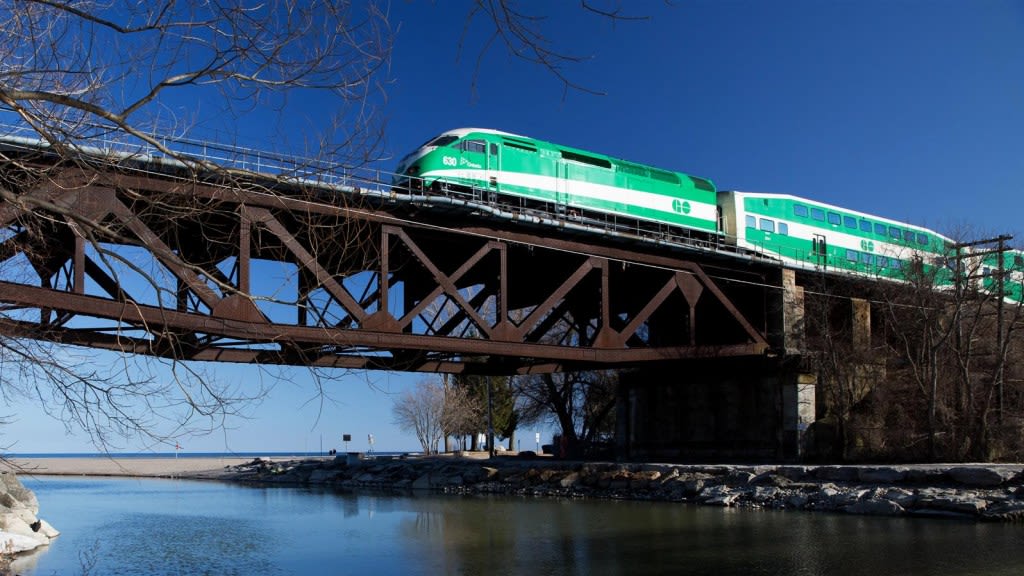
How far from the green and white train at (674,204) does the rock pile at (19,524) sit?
1432 cm

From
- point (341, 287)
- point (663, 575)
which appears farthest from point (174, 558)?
point (663, 575)

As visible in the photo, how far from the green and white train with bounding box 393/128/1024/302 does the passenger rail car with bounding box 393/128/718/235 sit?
0.13 ft

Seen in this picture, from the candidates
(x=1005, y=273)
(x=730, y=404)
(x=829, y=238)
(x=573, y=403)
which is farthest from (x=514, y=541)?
(x=573, y=403)

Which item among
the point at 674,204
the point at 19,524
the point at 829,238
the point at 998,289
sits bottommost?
the point at 19,524

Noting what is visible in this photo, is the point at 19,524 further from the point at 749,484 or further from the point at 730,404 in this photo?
the point at 730,404

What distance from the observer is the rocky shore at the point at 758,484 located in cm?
3033

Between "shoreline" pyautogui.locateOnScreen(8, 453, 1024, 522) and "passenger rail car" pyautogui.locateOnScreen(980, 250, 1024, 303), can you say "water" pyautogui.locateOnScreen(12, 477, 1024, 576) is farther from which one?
"passenger rail car" pyautogui.locateOnScreen(980, 250, 1024, 303)

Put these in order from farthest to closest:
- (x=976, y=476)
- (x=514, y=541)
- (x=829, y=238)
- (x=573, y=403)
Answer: (x=573, y=403)
(x=829, y=238)
(x=976, y=476)
(x=514, y=541)

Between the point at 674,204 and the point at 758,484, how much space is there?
43.7ft

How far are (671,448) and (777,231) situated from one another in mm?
13555

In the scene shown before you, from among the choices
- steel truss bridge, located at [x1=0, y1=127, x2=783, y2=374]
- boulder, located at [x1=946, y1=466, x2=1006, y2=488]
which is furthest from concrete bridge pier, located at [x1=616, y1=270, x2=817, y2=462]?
boulder, located at [x1=946, y1=466, x2=1006, y2=488]

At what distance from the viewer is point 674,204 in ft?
136

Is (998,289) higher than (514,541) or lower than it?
higher

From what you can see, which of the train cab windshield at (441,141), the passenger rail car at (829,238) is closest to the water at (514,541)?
the train cab windshield at (441,141)
